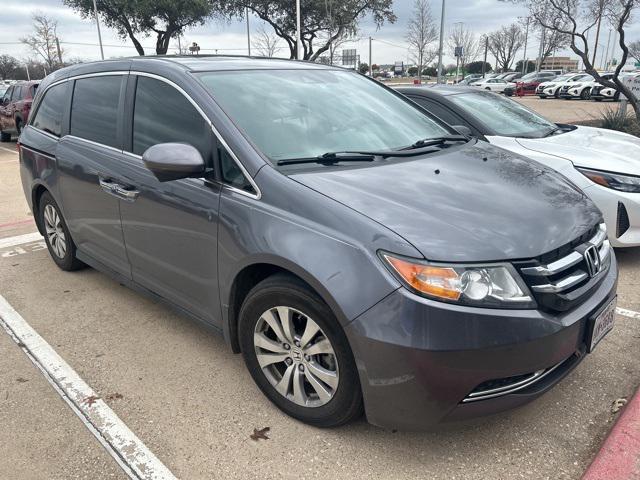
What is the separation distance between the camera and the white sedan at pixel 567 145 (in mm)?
4387

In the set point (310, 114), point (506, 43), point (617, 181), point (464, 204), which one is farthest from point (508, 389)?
point (506, 43)

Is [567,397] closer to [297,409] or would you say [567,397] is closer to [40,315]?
[297,409]

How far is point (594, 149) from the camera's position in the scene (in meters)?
4.86

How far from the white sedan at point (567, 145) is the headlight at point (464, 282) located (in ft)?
9.29

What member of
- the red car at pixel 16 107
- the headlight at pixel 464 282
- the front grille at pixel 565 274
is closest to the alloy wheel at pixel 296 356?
the headlight at pixel 464 282

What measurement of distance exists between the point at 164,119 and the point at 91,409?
1.63 m

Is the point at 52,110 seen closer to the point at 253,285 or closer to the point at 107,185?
the point at 107,185

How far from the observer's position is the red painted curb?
2.21m

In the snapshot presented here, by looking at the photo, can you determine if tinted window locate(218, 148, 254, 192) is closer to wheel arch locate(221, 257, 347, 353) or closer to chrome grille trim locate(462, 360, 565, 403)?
wheel arch locate(221, 257, 347, 353)

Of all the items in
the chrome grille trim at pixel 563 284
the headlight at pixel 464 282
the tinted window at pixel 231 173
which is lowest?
the chrome grille trim at pixel 563 284

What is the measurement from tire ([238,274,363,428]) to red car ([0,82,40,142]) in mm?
13004

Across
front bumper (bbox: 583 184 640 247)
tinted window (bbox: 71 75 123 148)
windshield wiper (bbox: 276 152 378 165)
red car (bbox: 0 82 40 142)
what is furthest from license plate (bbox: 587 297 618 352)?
red car (bbox: 0 82 40 142)

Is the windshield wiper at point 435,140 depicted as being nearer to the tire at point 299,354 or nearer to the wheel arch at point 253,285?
the wheel arch at point 253,285

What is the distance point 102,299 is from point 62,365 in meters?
1.00
